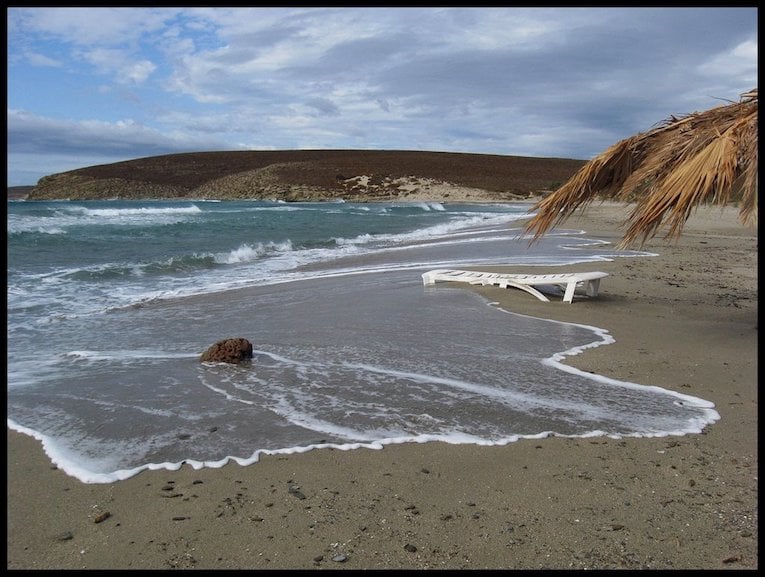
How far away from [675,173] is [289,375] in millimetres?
3783

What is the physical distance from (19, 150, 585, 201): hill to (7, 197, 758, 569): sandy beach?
55862mm

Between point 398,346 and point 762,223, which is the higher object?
point 762,223

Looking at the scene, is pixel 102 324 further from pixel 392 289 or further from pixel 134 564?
pixel 134 564

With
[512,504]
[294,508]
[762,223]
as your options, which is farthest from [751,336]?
[294,508]

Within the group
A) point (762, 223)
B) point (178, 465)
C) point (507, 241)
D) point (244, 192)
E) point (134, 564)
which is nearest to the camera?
point (134, 564)

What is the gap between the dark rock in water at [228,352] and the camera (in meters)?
5.57

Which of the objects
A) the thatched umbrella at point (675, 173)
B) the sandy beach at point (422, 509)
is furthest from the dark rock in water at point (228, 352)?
the thatched umbrella at point (675, 173)

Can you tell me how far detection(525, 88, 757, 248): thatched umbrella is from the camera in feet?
17.2

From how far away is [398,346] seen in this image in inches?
245

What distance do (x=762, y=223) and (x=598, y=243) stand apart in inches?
548

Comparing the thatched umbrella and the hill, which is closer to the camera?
the thatched umbrella

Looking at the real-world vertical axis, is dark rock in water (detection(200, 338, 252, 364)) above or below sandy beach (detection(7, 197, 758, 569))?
above

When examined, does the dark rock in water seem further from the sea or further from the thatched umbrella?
the thatched umbrella

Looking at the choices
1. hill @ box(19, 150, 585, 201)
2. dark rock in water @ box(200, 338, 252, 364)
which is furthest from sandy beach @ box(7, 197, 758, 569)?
hill @ box(19, 150, 585, 201)
